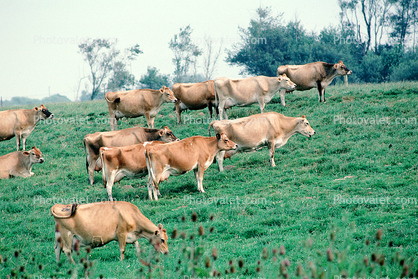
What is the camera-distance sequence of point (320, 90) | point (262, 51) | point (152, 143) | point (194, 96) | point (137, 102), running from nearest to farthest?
point (152, 143) < point (137, 102) < point (194, 96) < point (320, 90) < point (262, 51)

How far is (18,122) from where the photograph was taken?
19.4 m

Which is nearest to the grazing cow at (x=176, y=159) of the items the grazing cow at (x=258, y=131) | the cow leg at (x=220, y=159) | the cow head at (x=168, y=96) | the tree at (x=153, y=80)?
the cow leg at (x=220, y=159)

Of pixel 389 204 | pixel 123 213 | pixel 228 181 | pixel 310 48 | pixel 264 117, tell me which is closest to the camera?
pixel 123 213

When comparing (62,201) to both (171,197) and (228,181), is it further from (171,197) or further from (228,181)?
(228,181)

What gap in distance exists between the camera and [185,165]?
42.3ft

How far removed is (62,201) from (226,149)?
535cm

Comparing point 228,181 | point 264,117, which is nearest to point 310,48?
point 264,117

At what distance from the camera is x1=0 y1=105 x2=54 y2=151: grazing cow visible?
19.2 meters

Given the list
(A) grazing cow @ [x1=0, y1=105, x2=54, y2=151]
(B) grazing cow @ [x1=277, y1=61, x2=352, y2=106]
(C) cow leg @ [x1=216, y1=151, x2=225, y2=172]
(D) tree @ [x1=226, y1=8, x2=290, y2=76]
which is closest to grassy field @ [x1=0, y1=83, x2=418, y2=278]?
(C) cow leg @ [x1=216, y1=151, x2=225, y2=172]

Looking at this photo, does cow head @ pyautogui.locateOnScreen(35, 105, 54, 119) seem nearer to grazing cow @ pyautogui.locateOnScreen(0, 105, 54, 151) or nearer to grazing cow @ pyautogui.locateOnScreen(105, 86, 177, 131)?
grazing cow @ pyautogui.locateOnScreen(0, 105, 54, 151)

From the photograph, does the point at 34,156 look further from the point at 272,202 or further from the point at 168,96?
the point at 272,202

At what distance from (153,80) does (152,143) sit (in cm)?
4572

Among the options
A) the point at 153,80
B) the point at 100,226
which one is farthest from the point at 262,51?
the point at 100,226

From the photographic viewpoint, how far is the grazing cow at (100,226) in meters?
8.03
